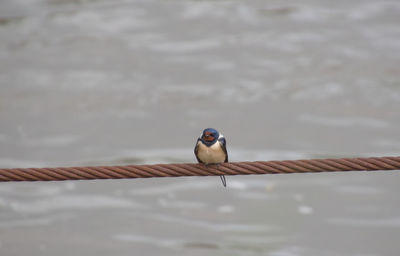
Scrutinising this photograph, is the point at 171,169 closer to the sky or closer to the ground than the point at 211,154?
closer to the ground

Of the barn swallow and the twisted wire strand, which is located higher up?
the barn swallow

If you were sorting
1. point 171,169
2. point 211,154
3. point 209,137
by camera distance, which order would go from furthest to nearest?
1. point 209,137
2. point 211,154
3. point 171,169

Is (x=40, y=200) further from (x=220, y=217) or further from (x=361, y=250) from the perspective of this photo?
(x=361, y=250)

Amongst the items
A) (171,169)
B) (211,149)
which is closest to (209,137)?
(211,149)

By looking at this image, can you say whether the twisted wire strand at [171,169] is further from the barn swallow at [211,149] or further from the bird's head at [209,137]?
the bird's head at [209,137]

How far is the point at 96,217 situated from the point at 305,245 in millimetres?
3610

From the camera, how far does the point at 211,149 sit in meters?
3.84

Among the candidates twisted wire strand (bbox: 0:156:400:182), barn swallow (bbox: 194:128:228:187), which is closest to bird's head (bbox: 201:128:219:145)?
barn swallow (bbox: 194:128:228:187)

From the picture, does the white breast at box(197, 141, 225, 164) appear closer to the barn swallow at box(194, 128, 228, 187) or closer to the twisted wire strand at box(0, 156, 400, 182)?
the barn swallow at box(194, 128, 228, 187)

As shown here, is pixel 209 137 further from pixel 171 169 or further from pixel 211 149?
pixel 171 169

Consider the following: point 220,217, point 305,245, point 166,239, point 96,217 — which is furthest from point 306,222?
point 96,217

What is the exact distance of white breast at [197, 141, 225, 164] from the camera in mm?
3793

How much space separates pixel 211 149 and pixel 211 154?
5cm

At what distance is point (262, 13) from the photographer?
46.6 ft
